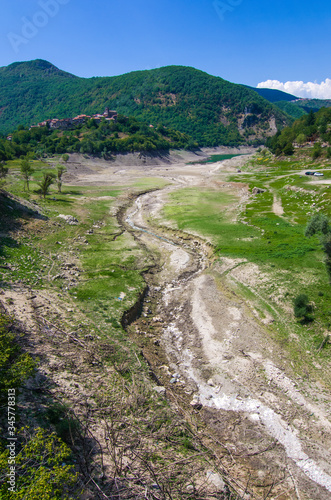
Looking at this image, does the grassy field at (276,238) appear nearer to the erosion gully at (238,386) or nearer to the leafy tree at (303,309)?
the leafy tree at (303,309)

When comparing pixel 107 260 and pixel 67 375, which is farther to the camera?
pixel 107 260

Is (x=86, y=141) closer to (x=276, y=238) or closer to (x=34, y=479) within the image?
(x=276, y=238)

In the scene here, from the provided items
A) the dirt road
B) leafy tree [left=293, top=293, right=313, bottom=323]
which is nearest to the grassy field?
leafy tree [left=293, top=293, right=313, bottom=323]

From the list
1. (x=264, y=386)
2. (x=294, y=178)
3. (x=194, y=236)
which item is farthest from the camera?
(x=294, y=178)

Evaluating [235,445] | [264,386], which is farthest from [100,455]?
[264,386]

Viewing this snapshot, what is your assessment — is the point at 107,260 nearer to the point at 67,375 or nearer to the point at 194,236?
the point at 194,236

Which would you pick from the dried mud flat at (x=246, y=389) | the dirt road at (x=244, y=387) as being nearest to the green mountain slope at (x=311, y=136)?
the dirt road at (x=244, y=387)

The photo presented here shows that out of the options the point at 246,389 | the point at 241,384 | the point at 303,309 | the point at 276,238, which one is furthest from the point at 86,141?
the point at 246,389
